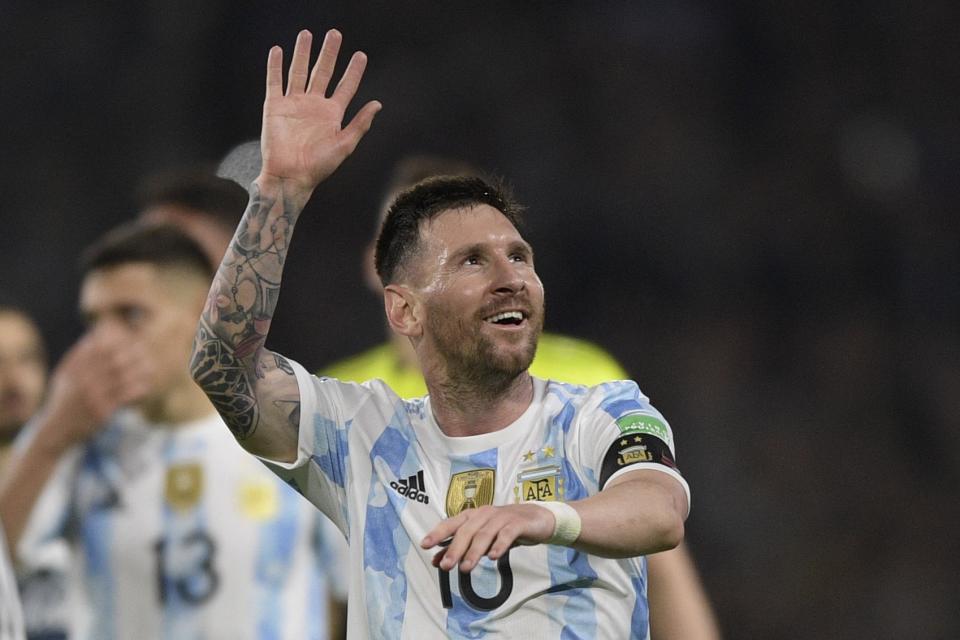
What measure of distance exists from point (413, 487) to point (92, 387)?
1.90 m

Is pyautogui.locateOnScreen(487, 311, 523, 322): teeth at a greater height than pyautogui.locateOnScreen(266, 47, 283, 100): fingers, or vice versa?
pyautogui.locateOnScreen(266, 47, 283, 100): fingers

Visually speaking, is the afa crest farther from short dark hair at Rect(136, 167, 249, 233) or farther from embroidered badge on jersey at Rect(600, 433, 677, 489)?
short dark hair at Rect(136, 167, 249, 233)

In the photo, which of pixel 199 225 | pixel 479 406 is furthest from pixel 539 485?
pixel 199 225

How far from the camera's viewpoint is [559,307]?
1037cm

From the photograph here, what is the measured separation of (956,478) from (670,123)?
130 inches

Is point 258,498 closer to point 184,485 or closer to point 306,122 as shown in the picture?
point 184,485

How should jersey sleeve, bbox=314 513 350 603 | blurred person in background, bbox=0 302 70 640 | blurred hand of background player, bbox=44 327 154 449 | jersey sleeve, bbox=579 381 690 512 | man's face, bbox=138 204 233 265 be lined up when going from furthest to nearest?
1. man's face, bbox=138 204 233 265
2. jersey sleeve, bbox=314 513 350 603
3. blurred person in background, bbox=0 302 70 640
4. blurred hand of background player, bbox=44 327 154 449
5. jersey sleeve, bbox=579 381 690 512

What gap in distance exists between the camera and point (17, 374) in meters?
6.14

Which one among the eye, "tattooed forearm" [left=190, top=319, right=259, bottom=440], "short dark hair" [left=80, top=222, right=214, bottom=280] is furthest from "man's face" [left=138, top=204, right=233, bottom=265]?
"tattooed forearm" [left=190, top=319, right=259, bottom=440]

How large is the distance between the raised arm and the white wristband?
0.87 metres

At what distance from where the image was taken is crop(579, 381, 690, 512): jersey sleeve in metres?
3.11

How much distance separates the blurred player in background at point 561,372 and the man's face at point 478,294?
0.42 metres

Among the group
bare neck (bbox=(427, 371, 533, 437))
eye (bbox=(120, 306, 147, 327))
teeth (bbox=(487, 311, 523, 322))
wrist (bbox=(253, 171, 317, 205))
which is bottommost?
bare neck (bbox=(427, 371, 533, 437))

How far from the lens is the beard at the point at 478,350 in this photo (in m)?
3.33
